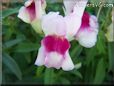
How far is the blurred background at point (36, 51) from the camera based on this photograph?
904 millimetres

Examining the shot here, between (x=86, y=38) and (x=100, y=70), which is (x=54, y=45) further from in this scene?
(x=100, y=70)

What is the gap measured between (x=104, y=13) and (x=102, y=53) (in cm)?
19

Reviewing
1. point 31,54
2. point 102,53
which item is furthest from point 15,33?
point 102,53

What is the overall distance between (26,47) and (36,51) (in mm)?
44

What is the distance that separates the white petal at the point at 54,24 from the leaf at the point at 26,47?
30cm

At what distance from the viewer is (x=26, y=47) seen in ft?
3.30

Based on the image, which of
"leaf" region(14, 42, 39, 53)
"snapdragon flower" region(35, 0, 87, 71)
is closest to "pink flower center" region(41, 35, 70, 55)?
"snapdragon flower" region(35, 0, 87, 71)

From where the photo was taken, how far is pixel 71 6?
69cm

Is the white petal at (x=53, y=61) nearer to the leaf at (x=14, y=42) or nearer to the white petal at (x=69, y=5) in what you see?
the white petal at (x=69, y=5)

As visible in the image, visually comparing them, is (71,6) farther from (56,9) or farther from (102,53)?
(102,53)

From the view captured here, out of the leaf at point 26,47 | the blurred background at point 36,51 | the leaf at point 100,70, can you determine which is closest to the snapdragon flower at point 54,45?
the blurred background at point 36,51

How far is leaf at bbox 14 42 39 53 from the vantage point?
3.22 ft

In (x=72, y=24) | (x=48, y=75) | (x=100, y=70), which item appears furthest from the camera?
(x=100, y=70)

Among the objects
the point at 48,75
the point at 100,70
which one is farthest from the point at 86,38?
the point at 100,70
